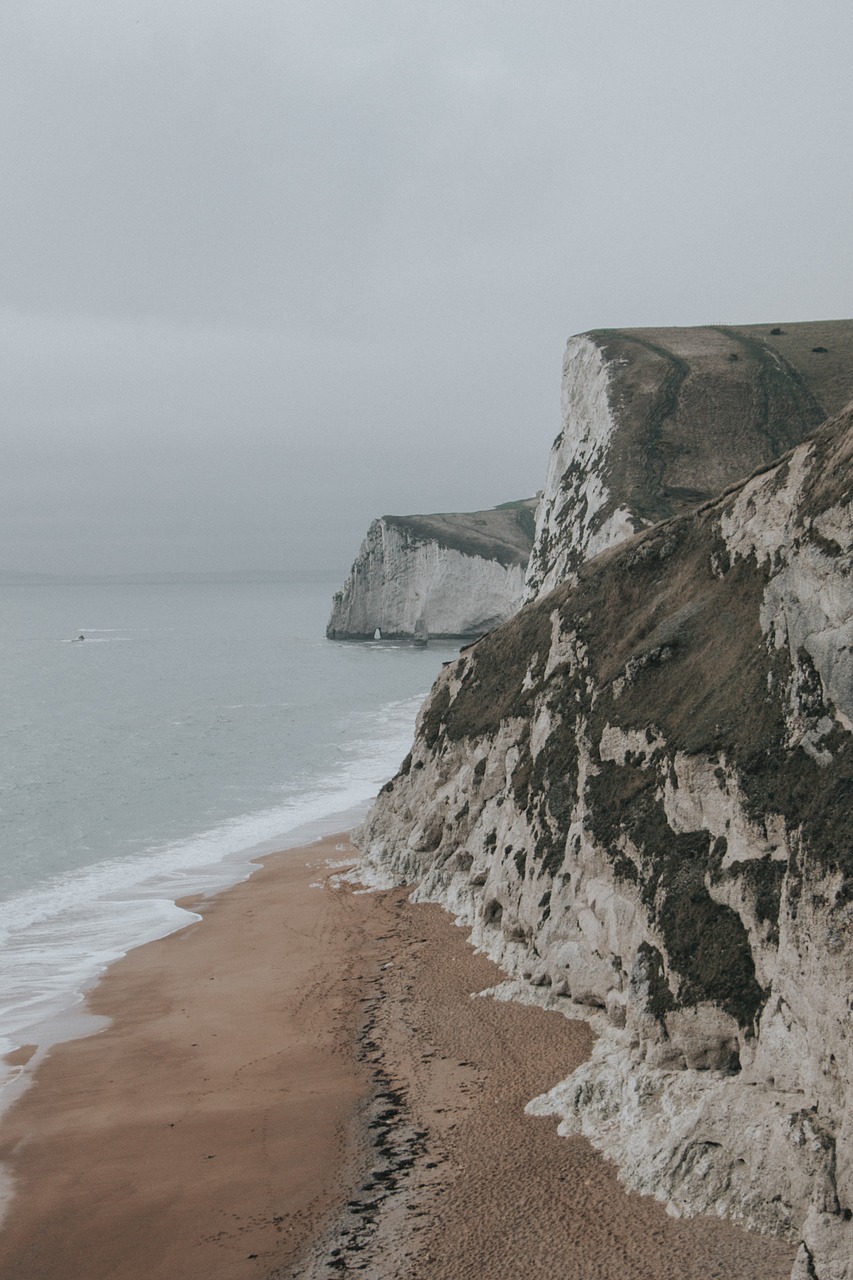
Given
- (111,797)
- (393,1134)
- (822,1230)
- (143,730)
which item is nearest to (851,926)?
(822,1230)

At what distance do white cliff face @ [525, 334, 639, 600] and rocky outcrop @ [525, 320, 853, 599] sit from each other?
111 millimetres

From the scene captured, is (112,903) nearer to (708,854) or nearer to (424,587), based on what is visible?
(708,854)

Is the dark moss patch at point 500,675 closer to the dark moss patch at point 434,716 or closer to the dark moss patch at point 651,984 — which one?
the dark moss patch at point 434,716

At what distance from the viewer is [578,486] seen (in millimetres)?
53594

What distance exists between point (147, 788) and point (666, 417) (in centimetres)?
3297

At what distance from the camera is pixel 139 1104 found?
16.4 metres

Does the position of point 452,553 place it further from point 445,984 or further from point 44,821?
point 445,984

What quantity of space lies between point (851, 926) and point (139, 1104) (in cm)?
1234

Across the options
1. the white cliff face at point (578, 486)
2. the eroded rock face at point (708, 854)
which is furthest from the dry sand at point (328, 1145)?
the white cliff face at point (578, 486)

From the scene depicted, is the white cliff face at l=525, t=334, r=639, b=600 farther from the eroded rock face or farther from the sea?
the eroded rock face

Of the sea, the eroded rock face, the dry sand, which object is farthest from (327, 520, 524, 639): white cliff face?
the dry sand

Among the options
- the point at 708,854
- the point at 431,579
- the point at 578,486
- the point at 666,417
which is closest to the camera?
the point at 708,854

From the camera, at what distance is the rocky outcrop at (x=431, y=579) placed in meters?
130

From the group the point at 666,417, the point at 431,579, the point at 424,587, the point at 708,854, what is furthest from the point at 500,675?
the point at 424,587
